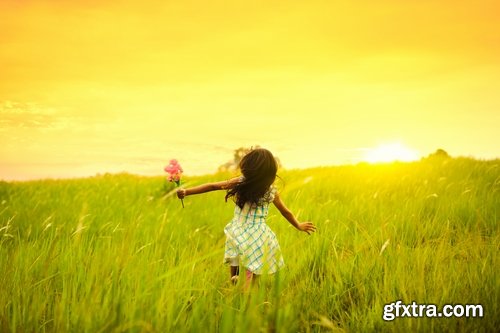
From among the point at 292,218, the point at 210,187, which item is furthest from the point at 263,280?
the point at 292,218

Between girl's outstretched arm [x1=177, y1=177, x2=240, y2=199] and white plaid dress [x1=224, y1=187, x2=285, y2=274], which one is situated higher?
girl's outstretched arm [x1=177, y1=177, x2=240, y2=199]

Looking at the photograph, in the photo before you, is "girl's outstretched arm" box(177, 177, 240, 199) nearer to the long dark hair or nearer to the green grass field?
the long dark hair

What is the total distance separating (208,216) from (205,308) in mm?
3698

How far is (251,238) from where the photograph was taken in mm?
3412

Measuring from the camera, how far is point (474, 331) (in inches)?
89.4

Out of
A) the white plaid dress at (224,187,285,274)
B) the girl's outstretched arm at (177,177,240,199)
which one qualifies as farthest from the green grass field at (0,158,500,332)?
the girl's outstretched arm at (177,177,240,199)

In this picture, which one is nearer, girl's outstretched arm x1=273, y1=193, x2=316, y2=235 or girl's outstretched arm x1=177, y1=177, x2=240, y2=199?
girl's outstretched arm x1=177, y1=177, x2=240, y2=199

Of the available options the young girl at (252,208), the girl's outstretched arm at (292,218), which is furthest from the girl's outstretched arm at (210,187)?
the girl's outstretched arm at (292,218)

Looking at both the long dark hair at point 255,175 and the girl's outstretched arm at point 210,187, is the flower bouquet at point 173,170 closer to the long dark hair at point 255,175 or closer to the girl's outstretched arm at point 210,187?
the girl's outstretched arm at point 210,187

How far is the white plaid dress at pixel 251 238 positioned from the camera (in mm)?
3291

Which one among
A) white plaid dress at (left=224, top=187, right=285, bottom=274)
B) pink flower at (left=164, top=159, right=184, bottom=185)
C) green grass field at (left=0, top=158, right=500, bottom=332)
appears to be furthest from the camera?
white plaid dress at (left=224, top=187, right=285, bottom=274)

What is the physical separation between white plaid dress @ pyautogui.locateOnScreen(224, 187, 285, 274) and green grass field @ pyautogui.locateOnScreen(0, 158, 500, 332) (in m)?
0.14

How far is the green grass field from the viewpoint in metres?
2.00

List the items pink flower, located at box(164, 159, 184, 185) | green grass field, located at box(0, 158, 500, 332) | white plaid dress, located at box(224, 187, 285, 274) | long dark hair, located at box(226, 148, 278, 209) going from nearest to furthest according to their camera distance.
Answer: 1. green grass field, located at box(0, 158, 500, 332)
2. pink flower, located at box(164, 159, 184, 185)
3. white plaid dress, located at box(224, 187, 285, 274)
4. long dark hair, located at box(226, 148, 278, 209)
